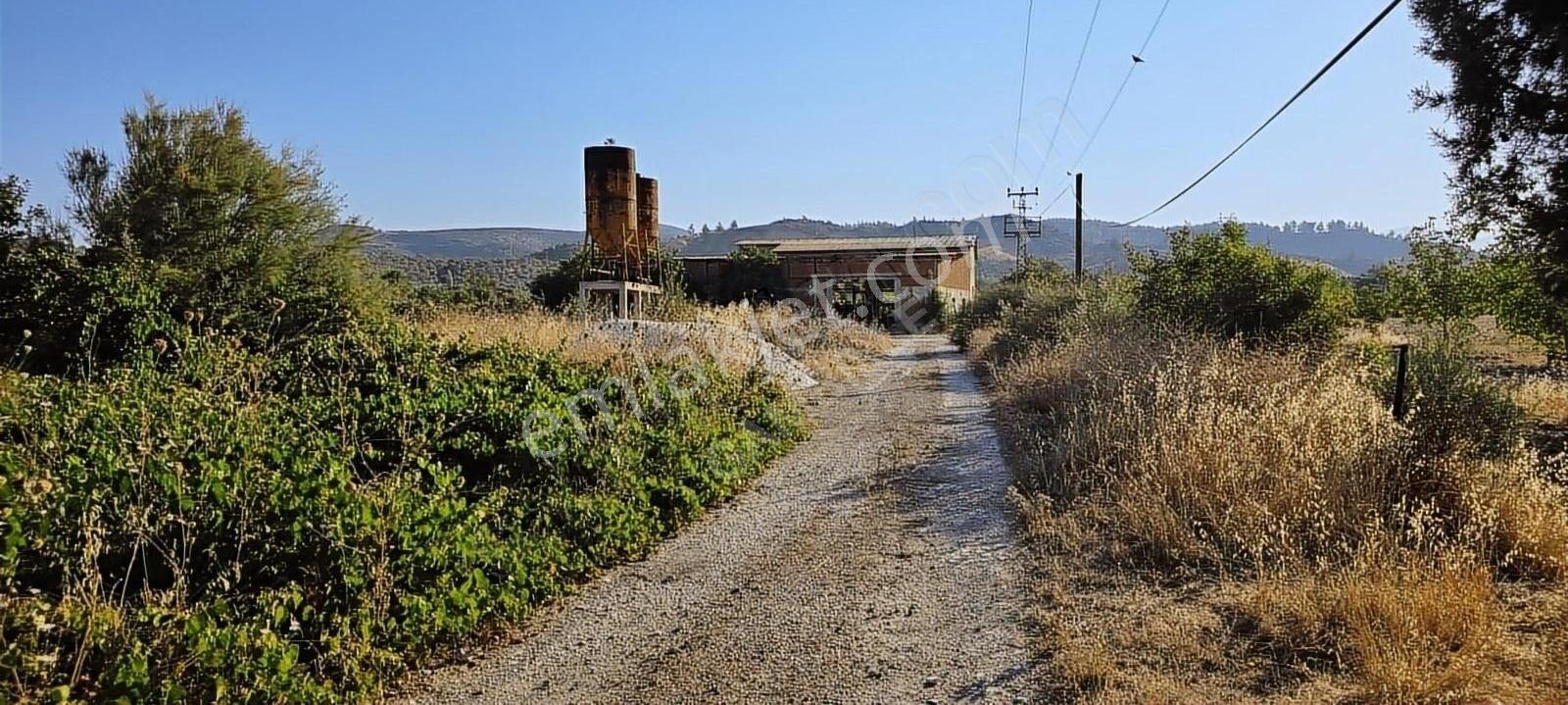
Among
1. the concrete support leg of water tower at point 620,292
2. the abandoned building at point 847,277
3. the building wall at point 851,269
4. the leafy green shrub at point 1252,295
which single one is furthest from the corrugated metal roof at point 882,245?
the leafy green shrub at point 1252,295

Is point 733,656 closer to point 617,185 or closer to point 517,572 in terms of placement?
point 517,572

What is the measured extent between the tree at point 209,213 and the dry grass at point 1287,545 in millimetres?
14764

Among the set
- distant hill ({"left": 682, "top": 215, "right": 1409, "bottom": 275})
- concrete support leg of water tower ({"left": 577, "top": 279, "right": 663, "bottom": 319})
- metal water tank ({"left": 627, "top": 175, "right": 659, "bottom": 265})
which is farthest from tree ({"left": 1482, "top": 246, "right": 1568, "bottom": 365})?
distant hill ({"left": 682, "top": 215, "right": 1409, "bottom": 275})

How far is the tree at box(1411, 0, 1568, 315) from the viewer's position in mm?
7473

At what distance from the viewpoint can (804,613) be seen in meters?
4.76

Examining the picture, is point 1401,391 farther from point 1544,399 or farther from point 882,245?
point 882,245

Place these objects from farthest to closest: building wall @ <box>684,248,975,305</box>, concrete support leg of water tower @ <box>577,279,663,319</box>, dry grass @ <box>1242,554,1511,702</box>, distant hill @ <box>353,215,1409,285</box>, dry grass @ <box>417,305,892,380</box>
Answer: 1. building wall @ <box>684,248,975,305</box>
2. distant hill @ <box>353,215,1409,285</box>
3. concrete support leg of water tower @ <box>577,279,663,319</box>
4. dry grass @ <box>417,305,892,380</box>
5. dry grass @ <box>1242,554,1511,702</box>

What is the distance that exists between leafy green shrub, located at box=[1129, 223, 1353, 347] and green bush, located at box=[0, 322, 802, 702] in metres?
8.61

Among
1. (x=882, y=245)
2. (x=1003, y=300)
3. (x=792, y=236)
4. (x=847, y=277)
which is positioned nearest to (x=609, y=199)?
(x=1003, y=300)

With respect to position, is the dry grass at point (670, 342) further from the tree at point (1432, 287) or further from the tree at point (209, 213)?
the tree at point (1432, 287)

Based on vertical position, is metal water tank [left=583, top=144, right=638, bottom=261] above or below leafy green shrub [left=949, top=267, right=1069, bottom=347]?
above

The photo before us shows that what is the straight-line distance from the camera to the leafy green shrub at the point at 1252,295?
12.1 metres

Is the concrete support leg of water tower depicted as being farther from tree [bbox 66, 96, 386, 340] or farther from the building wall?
→ the building wall

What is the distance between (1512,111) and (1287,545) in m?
5.75
